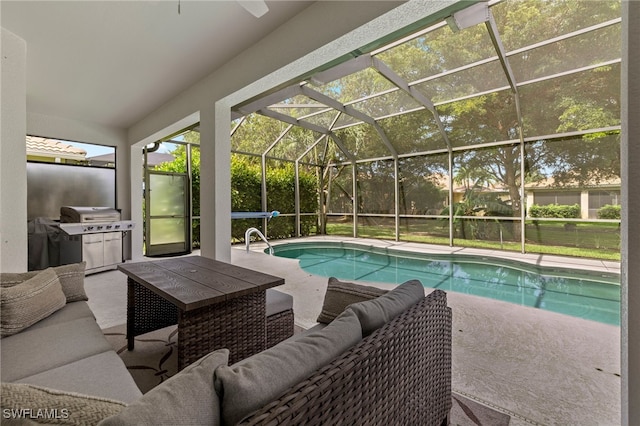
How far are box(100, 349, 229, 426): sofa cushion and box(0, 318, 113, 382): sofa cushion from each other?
115 cm

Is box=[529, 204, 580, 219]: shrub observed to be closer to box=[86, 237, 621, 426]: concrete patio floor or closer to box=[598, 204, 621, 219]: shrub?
box=[598, 204, 621, 219]: shrub

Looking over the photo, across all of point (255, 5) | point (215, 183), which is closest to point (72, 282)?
point (215, 183)

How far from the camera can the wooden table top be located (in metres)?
1.68

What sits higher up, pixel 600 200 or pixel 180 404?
pixel 600 200

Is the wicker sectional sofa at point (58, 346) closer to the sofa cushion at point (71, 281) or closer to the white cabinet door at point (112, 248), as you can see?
the sofa cushion at point (71, 281)

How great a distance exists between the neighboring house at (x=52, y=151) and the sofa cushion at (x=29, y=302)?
4.39 metres

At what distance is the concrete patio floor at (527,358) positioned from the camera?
1676 millimetres

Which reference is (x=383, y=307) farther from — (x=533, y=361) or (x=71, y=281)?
(x=71, y=281)

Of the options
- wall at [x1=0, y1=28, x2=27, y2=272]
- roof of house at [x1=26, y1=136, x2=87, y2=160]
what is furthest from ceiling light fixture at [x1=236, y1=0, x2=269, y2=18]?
roof of house at [x1=26, y1=136, x2=87, y2=160]

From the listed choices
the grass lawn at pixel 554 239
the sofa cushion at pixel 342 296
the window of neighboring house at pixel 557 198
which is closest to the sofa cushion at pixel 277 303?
the sofa cushion at pixel 342 296

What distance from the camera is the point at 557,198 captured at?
6.61 meters

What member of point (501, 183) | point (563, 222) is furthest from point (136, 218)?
point (563, 222)

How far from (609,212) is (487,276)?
10.3ft

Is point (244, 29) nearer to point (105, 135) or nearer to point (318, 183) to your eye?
point (105, 135)
